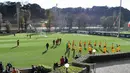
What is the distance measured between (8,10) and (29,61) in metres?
136

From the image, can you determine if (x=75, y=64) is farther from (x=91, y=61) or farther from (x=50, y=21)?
(x=50, y=21)

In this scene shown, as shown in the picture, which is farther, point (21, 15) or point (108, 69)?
point (21, 15)

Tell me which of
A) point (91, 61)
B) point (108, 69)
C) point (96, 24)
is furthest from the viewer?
point (96, 24)

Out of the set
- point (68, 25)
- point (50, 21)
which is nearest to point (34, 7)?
point (68, 25)

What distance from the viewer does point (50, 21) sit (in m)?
122

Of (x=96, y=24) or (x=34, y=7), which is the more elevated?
(x=34, y=7)

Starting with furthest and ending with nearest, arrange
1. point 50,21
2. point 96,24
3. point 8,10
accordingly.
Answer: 1. point 96,24
2. point 8,10
3. point 50,21

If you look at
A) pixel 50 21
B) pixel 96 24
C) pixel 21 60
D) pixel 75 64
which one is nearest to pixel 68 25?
pixel 50 21

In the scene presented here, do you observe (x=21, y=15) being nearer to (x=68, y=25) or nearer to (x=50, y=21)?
(x=50, y=21)

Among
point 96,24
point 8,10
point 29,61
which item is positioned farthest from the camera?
point 96,24

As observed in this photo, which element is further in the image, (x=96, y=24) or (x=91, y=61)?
(x=96, y=24)

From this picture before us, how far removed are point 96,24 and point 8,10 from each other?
55.5 metres

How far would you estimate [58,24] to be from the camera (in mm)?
135750

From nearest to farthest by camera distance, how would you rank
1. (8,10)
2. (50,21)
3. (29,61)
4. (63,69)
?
(63,69) → (29,61) → (50,21) → (8,10)
